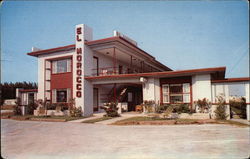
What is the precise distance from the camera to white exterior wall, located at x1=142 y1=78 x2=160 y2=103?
15359 millimetres

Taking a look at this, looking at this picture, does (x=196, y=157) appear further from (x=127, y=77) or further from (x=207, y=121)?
(x=127, y=77)

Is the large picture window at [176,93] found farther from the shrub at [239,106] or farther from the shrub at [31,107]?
the shrub at [31,107]

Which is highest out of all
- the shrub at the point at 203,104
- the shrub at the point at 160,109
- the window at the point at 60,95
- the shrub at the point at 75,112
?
the window at the point at 60,95

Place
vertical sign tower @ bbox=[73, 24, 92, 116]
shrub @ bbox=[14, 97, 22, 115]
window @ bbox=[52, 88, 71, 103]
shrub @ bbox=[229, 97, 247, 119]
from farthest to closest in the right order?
1. shrub @ bbox=[14, 97, 22, 115]
2. window @ bbox=[52, 88, 71, 103]
3. vertical sign tower @ bbox=[73, 24, 92, 116]
4. shrub @ bbox=[229, 97, 247, 119]

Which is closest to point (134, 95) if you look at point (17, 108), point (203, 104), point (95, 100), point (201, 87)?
point (95, 100)

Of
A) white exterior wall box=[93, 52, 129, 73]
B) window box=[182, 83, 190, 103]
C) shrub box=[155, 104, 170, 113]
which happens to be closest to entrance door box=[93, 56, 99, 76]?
white exterior wall box=[93, 52, 129, 73]

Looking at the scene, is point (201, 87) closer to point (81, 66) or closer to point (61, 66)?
point (81, 66)

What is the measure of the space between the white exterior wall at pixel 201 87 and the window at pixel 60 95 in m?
11.4

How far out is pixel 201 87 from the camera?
13.7 m

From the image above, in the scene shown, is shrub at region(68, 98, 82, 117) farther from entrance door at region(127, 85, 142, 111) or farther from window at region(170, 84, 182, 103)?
window at region(170, 84, 182, 103)

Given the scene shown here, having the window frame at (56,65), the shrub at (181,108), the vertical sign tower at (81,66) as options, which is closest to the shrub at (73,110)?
the vertical sign tower at (81,66)

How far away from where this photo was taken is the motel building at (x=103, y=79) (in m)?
13.8

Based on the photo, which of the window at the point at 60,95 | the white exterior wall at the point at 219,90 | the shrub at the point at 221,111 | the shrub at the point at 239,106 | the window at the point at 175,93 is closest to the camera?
the shrub at the point at 221,111

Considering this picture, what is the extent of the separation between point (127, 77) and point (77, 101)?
16.7 feet
